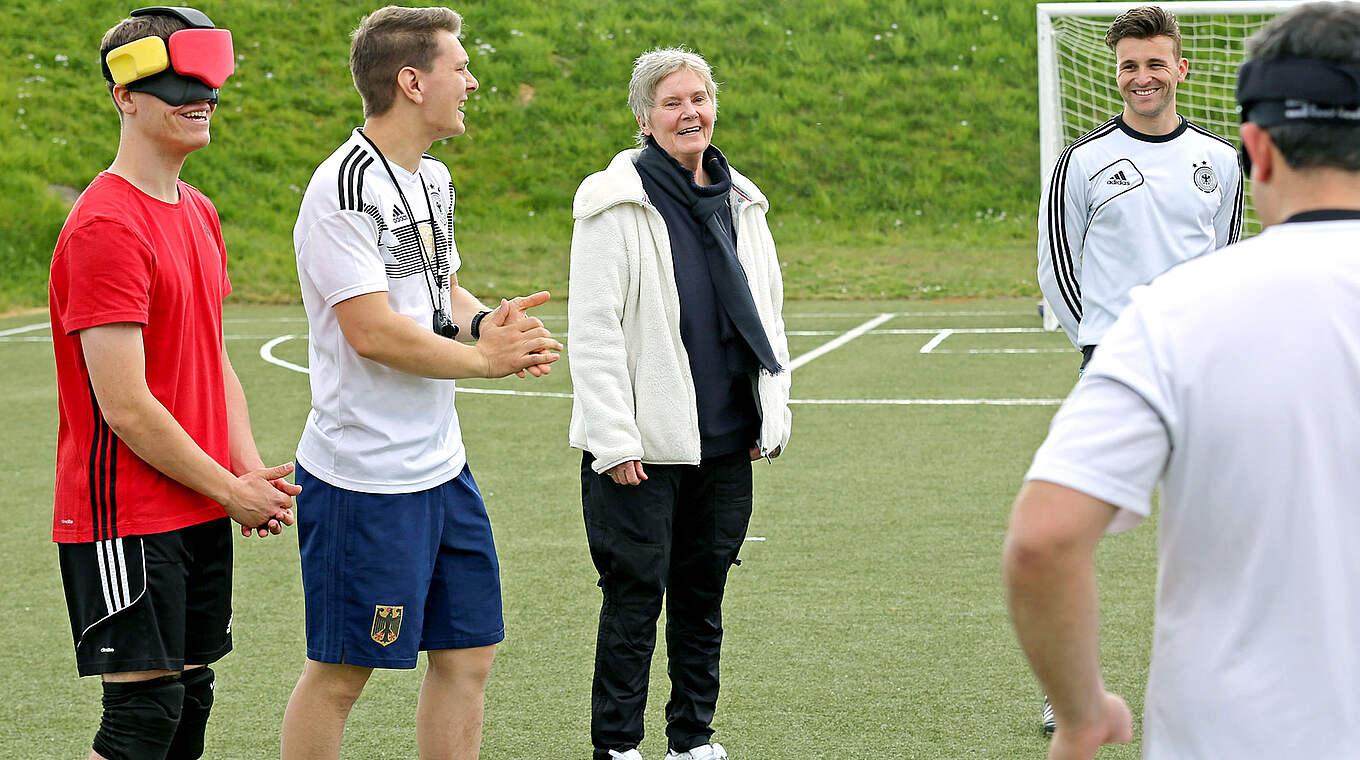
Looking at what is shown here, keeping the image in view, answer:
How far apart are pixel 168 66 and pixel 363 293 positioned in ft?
1.96

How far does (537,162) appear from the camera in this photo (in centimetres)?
2341

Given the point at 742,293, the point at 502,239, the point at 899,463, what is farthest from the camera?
the point at 502,239

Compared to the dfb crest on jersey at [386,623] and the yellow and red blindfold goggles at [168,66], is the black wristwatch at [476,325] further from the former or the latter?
the yellow and red blindfold goggles at [168,66]

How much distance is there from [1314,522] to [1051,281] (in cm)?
282

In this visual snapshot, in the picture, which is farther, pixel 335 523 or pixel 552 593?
pixel 552 593

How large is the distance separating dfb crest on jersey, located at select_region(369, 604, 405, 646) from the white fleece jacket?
0.75 m

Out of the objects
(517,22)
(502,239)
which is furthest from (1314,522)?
(517,22)

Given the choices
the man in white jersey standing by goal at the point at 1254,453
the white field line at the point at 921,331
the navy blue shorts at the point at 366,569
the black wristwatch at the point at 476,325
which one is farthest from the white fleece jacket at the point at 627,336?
the white field line at the point at 921,331

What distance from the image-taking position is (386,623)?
9.87 ft

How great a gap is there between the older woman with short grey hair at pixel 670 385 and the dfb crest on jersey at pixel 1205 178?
4.10ft

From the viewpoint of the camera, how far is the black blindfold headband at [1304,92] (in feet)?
4.69

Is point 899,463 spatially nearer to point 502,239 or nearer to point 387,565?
point 387,565

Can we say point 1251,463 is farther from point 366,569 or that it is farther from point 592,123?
point 592,123

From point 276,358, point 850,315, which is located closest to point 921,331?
point 850,315
